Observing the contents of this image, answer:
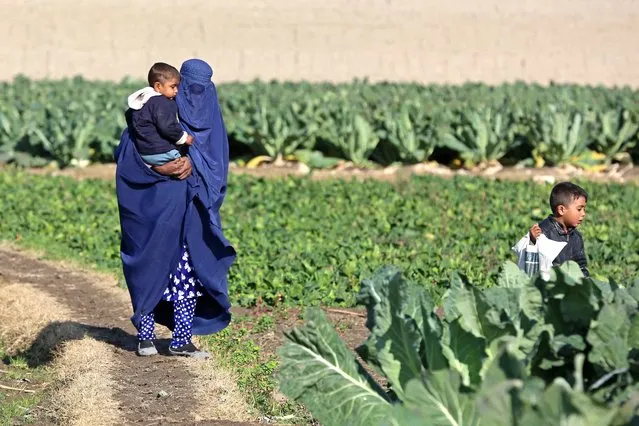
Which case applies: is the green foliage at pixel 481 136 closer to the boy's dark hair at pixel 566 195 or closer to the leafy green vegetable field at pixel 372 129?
the leafy green vegetable field at pixel 372 129

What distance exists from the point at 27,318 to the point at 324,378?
4.63 m

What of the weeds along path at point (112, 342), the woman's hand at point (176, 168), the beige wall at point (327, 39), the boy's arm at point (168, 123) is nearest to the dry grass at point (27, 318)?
the weeds along path at point (112, 342)

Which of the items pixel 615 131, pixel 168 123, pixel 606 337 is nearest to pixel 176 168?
pixel 168 123

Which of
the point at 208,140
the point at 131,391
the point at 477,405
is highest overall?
the point at 208,140

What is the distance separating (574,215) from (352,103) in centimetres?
1239

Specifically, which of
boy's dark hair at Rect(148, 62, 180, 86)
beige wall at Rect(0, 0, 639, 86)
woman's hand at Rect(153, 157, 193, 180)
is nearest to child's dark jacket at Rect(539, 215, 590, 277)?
woman's hand at Rect(153, 157, 193, 180)

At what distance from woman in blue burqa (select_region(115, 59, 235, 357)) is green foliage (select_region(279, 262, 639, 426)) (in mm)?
2739

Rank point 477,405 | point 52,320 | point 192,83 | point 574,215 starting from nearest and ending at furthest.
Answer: point 477,405 < point 574,215 < point 192,83 < point 52,320

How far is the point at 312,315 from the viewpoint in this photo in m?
4.79

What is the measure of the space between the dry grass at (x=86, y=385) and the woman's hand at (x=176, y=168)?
1.15m

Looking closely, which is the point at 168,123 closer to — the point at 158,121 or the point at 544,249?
the point at 158,121

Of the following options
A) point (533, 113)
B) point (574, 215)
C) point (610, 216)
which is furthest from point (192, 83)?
point (533, 113)

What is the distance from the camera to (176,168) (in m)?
7.55

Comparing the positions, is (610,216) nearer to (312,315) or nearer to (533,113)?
(533,113)
